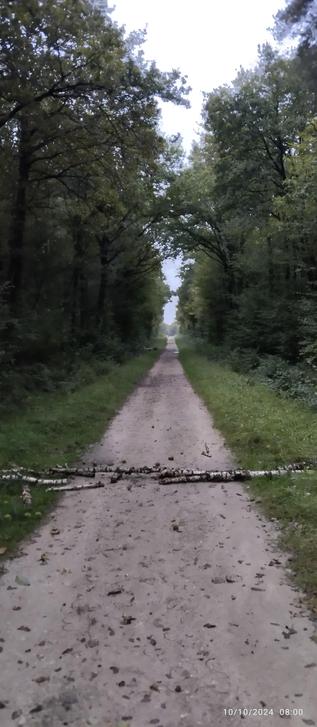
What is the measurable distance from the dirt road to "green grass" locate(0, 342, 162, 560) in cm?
33

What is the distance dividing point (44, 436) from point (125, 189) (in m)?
8.77

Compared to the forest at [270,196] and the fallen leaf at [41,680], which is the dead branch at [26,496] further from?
the forest at [270,196]

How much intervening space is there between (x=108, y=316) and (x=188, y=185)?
9146mm

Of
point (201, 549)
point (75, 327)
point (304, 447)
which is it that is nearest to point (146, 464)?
point (304, 447)

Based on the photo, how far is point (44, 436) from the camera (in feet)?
32.7

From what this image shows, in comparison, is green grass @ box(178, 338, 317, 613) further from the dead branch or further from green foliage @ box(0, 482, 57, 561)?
the dead branch

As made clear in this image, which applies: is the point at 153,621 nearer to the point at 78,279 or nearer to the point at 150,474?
the point at 150,474

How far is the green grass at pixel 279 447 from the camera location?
5.35 meters

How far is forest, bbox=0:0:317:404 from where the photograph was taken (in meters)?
12.0

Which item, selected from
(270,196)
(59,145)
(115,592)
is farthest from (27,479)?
(270,196)

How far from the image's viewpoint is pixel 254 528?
5988mm

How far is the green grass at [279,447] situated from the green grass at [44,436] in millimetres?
2888
